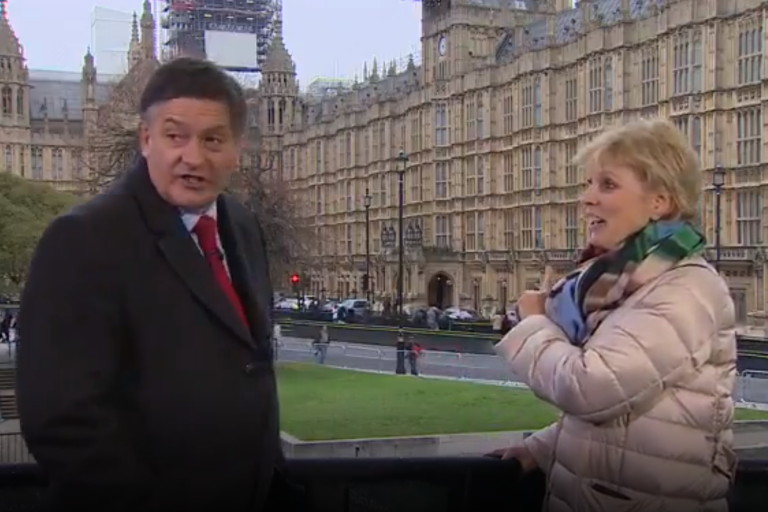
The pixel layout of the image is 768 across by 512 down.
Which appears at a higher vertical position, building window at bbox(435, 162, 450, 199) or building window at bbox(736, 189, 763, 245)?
building window at bbox(435, 162, 450, 199)

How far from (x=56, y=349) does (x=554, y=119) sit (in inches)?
1498

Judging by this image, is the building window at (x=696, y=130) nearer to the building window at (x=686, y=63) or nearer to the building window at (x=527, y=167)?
the building window at (x=686, y=63)

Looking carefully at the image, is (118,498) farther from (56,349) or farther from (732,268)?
(732,268)

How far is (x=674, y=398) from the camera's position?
2254 millimetres

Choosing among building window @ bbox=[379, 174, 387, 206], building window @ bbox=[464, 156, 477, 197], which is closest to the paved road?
building window @ bbox=[464, 156, 477, 197]

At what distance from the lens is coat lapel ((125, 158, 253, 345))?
6.43ft

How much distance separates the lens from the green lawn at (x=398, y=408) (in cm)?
1410

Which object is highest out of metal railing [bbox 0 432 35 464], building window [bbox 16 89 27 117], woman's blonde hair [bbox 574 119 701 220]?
building window [bbox 16 89 27 117]

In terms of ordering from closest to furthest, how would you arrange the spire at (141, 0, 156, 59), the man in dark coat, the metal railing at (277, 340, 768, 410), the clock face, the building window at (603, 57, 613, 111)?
the man in dark coat, the metal railing at (277, 340, 768, 410), the building window at (603, 57, 613, 111), the clock face, the spire at (141, 0, 156, 59)

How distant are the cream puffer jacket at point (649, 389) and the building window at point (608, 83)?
34393mm

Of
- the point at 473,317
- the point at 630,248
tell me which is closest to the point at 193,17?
the point at 473,317

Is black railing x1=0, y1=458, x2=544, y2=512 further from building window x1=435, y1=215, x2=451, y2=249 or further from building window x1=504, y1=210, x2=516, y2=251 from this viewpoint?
Answer: building window x1=435, y1=215, x2=451, y2=249

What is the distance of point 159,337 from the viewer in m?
1.91

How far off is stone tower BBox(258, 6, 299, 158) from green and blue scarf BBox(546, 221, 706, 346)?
197 feet
